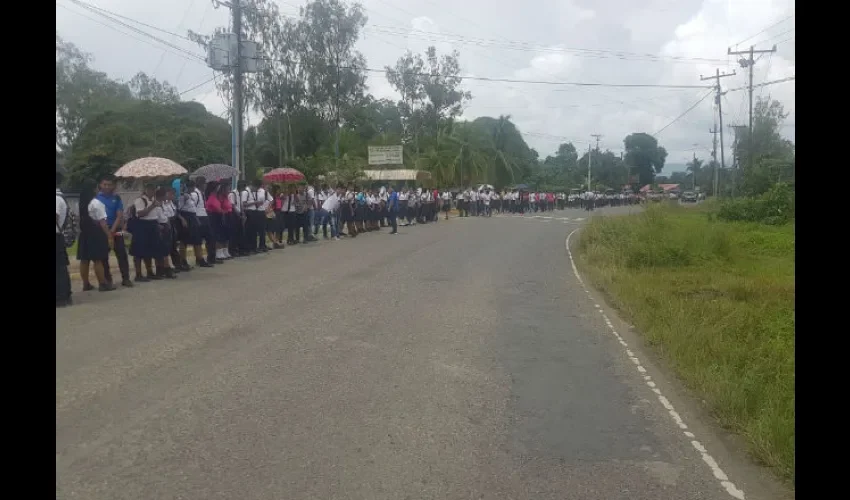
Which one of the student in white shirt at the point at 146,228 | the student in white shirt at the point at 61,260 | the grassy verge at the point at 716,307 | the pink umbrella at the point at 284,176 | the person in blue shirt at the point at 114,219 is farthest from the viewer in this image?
the pink umbrella at the point at 284,176

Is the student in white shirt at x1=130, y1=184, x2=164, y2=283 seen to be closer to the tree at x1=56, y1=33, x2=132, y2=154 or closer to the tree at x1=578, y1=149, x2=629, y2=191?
the tree at x1=56, y1=33, x2=132, y2=154

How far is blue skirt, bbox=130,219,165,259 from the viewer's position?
13273mm

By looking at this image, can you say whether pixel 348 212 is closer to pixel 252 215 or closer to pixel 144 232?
pixel 252 215

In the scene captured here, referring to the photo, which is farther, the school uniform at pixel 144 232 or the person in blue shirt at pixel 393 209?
the person in blue shirt at pixel 393 209

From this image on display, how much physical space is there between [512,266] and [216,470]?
42.8ft

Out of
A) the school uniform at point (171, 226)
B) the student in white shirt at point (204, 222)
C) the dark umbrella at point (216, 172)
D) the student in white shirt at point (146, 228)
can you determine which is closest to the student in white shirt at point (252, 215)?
the dark umbrella at point (216, 172)

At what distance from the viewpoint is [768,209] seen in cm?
3359

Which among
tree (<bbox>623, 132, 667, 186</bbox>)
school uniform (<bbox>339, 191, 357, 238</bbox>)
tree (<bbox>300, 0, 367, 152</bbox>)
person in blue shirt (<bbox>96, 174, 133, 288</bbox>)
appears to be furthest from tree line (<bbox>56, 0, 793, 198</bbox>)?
tree (<bbox>623, 132, 667, 186</bbox>)

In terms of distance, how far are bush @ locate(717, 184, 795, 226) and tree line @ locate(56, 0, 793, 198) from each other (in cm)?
1800

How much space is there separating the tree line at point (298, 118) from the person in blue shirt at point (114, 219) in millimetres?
19841

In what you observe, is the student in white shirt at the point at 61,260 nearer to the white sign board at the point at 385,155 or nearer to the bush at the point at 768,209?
the bush at the point at 768,209

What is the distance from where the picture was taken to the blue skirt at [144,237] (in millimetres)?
13273

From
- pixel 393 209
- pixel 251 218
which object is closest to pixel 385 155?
pixel 393 209

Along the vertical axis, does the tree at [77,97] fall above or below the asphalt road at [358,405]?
above
